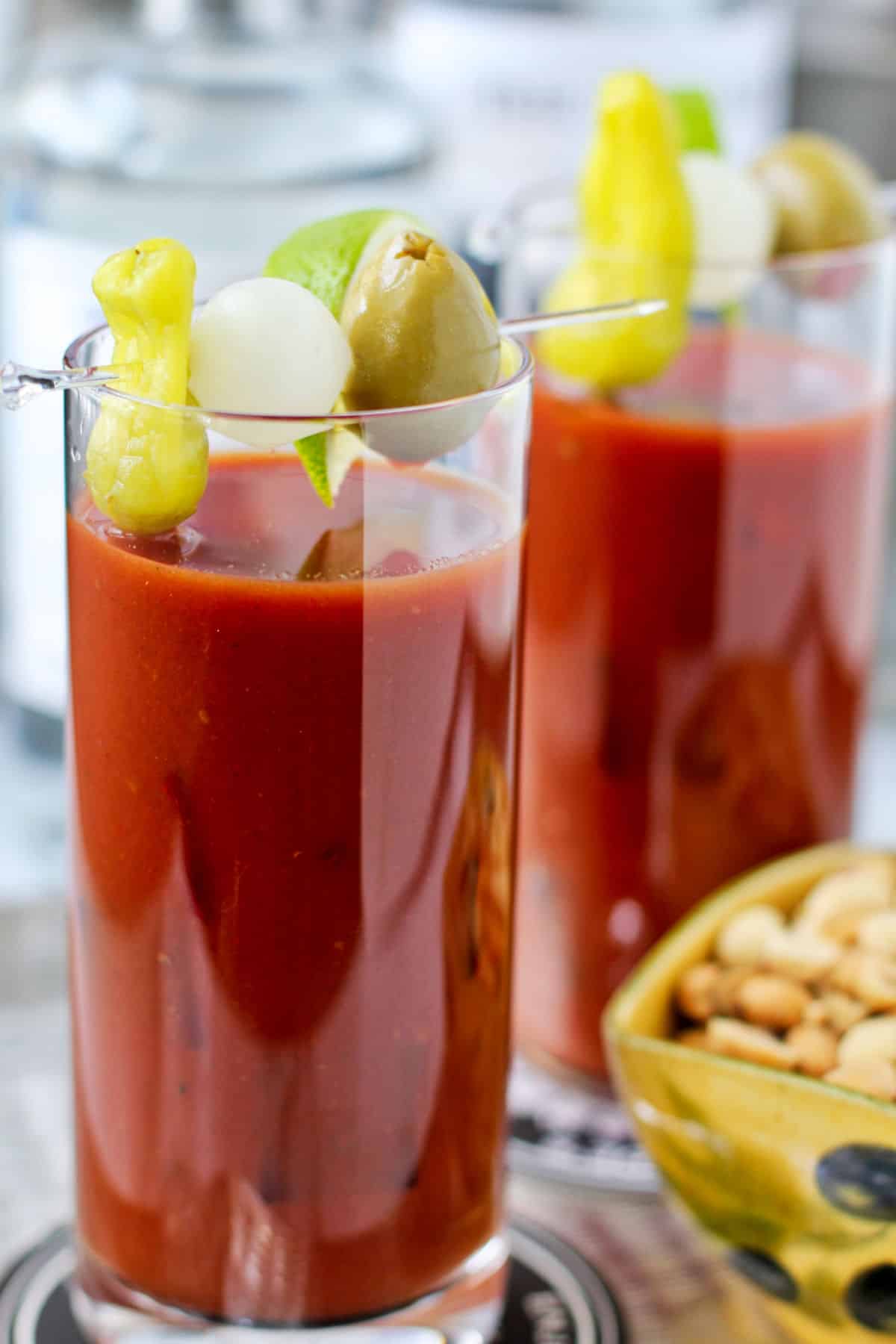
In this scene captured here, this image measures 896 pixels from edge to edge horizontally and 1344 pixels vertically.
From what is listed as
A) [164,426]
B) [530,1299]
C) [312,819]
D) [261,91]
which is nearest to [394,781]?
[312,819]

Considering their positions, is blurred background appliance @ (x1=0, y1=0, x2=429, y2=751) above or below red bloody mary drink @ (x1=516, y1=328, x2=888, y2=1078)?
above

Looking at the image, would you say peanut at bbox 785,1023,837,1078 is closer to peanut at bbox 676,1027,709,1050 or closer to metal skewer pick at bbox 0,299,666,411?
peanut at bbox 676,1027,709,1050

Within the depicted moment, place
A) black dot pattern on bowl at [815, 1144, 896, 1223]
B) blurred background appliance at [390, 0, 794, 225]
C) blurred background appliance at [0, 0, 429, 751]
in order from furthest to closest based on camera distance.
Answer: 1. blurred background appliance at [390, 0, 794, 225]
2. blurred background appliance at [0, 0, 429, 751]
3. black dot pattern on bowl at [815, 1144, 896, 1223]

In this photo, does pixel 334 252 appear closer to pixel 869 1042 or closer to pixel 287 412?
pixel 287 412

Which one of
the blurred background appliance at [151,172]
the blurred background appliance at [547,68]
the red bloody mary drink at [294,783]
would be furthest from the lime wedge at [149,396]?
the blurred background appliance at [547,68]

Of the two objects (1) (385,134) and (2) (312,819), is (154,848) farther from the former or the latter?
(1) (385,134)

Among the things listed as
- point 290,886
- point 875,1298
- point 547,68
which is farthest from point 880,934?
point 547,68

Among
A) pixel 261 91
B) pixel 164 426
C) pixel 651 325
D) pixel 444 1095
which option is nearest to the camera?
pixel 164 426

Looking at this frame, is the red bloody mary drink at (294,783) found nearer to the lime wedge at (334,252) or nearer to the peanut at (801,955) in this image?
the lime wedge at (334,252)

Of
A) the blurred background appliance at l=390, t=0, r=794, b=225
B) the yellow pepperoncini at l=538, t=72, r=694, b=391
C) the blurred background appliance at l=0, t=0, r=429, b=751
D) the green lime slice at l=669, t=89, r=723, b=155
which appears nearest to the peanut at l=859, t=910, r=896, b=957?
the yellow pepperoncini at l=538, t=72, r=694, b=391
